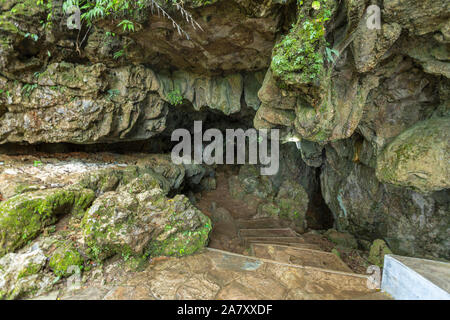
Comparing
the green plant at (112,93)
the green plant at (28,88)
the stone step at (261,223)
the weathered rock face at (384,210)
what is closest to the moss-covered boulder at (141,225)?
the green plant at (112,93)

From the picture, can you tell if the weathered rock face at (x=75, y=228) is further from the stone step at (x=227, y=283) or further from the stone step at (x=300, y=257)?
the stone step at (x=300, y=257)

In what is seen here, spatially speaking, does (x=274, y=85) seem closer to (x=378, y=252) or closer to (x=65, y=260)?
(x=65, y=260)

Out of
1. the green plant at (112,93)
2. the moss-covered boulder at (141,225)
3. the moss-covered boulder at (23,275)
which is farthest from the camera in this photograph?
the green plant at (112,93)

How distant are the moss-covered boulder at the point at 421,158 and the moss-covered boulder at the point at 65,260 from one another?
6.79 metres

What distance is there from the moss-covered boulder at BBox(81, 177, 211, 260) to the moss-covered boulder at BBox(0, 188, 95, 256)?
65 cm

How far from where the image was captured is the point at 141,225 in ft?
11.0

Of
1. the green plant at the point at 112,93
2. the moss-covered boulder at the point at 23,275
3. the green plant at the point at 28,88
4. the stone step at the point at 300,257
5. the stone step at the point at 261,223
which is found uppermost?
the green plant at the point at 112,93

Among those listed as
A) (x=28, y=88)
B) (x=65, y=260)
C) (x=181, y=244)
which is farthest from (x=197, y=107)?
(x=65, y=260)

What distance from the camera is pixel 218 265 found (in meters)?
3.27

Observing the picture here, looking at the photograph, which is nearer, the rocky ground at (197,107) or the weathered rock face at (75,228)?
the weathered rock face at (75,228)

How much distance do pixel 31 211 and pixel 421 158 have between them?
7753 mm

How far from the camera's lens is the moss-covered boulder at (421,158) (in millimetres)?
3934

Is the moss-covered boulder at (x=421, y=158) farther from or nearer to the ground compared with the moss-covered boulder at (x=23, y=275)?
farther from the ground
